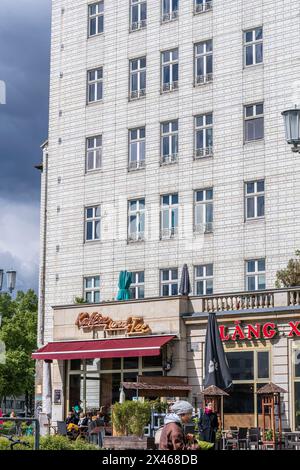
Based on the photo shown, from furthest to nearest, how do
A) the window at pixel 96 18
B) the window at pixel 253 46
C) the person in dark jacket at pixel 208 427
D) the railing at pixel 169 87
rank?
the window at pixel 96 18, the railing at pixel 169 87, the window at pixel 253 46, the person in dark jacket at pixel 208 427

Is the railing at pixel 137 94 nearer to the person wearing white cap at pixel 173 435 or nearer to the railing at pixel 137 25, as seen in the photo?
the railing at pixel 137 25

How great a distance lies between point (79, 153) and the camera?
4825 cm

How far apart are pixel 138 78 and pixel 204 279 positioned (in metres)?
10.7

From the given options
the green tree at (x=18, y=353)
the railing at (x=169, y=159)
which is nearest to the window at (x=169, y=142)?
the railing at (x=169, y=159)

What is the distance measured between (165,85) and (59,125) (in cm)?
677

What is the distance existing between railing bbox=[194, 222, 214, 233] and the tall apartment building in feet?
0.17

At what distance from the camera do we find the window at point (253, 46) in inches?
1687

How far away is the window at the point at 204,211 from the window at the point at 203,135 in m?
1.75

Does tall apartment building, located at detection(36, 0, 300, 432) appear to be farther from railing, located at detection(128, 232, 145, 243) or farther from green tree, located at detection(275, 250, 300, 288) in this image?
green tree, located at detection(275, 250, 300, 288)

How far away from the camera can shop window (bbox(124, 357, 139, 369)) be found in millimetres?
38750

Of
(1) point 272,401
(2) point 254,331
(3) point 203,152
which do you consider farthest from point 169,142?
(1) point 272,401

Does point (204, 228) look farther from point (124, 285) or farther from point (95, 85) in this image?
point (95, 85)

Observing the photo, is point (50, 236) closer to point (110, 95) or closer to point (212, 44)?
point (110, 95)
